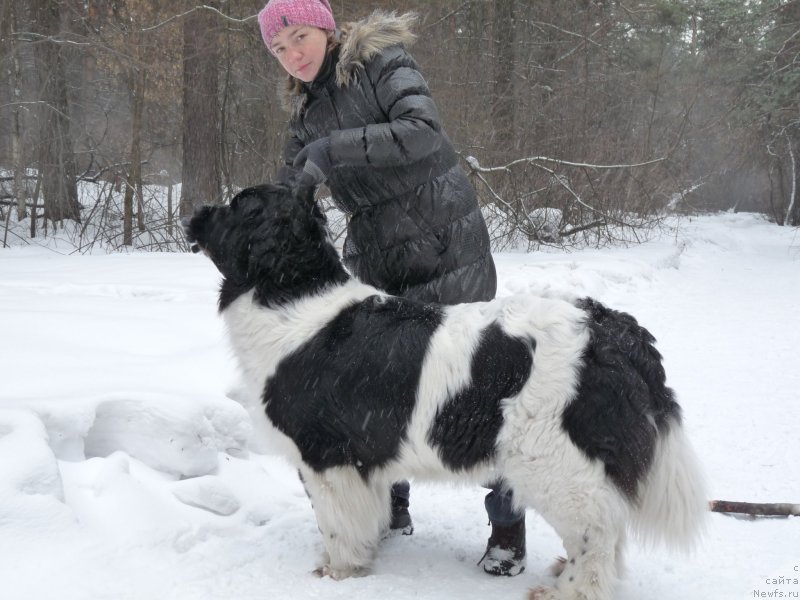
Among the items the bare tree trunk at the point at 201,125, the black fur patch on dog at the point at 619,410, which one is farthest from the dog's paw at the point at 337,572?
the bare tree trunk at the point at 201,125

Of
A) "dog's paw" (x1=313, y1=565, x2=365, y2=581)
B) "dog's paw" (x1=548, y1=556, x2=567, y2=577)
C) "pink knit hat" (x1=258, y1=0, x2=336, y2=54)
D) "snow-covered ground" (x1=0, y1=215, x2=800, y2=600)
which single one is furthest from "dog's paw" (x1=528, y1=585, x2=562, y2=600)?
"pink knit hat" (x1=258, y1=0, x2=336, y2=54)

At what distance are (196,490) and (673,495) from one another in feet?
6.99

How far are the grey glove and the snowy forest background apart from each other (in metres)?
8.98

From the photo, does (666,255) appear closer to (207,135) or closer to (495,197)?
(495,197)

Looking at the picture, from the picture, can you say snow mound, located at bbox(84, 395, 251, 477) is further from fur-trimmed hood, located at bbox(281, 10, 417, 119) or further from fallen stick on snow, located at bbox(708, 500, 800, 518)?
fallen stick on snow, located at bbox(708, 500, 800, 518)

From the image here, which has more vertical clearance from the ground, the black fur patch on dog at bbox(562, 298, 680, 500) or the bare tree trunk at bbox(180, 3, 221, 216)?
the bare tree trunk at bbox(180, 3, 221, 216)

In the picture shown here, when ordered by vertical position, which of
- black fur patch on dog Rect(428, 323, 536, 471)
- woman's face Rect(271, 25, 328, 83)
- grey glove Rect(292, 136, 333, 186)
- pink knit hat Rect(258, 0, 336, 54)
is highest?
pink knit hat Rect(258, 0, 336, 54)

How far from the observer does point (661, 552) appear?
2994 millimetres

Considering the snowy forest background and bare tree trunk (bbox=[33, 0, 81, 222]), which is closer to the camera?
the snowy forest background

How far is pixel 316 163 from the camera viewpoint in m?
2.75

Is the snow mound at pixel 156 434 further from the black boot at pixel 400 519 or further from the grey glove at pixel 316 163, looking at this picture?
the grey glove at pixel 316 163

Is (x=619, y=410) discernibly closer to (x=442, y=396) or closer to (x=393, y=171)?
(x=442, y=396)

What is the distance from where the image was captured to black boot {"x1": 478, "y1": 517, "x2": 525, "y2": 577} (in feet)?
9.30

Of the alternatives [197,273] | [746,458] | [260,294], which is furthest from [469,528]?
[197,273]
